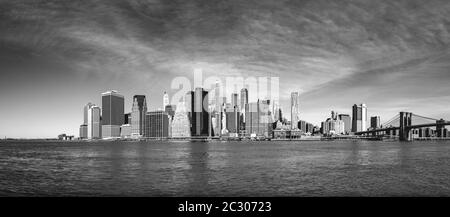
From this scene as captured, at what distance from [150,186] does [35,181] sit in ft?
41.6

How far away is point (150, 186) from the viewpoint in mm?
30250
